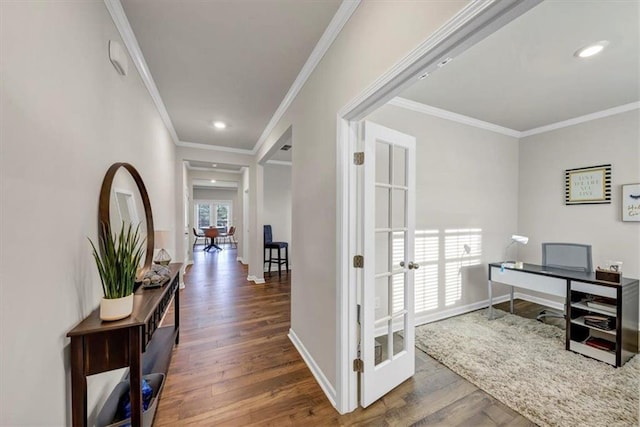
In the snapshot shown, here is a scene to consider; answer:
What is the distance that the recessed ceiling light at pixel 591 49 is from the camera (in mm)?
1830

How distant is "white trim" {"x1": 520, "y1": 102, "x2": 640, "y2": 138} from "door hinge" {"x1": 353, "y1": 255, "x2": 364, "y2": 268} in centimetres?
384

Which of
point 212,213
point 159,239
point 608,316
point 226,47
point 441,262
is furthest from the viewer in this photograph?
point 212,213

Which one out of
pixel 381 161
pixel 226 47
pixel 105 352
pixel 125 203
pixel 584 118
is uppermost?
pixel 226 47

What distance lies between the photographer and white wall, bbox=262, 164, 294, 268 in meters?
5.95

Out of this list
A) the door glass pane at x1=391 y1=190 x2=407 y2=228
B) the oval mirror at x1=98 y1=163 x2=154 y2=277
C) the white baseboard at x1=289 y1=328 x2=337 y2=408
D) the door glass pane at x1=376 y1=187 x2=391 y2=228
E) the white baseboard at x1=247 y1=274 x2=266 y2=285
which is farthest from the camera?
the white baseboard at x1=247 y1=274 x2=266 y2=285

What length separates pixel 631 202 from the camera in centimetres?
277

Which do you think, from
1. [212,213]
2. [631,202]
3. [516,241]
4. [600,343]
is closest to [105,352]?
[600,343]

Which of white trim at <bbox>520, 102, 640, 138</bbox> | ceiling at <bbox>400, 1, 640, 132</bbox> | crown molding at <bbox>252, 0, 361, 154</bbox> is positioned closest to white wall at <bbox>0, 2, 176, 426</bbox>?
crown molding at <bbox>252, 0, 361, 154</bbox>

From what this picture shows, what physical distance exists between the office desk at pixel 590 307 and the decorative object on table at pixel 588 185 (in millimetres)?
1220

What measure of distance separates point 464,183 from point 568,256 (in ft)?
4.49

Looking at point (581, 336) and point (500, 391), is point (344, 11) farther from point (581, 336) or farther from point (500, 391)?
point (581, 336)

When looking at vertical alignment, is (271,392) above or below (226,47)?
below

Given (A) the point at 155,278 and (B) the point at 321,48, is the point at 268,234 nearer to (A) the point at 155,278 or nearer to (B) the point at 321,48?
(A) the point at 155,278

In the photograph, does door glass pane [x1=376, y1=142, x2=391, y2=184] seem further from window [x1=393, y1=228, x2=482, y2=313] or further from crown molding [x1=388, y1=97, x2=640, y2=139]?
window [x1=393, y1=228, x2=482, y2=313]
